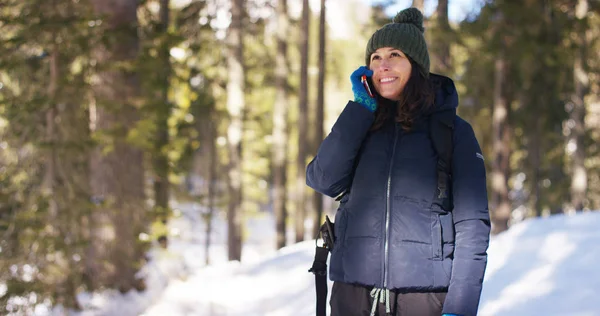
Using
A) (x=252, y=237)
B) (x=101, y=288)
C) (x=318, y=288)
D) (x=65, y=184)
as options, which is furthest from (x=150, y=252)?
(x=252, y=237)

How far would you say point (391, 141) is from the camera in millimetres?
2803

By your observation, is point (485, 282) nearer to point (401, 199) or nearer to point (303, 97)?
point (401, 199)

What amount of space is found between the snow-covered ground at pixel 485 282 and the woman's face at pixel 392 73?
12.5 feet

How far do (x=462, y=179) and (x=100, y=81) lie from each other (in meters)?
A: 8.99

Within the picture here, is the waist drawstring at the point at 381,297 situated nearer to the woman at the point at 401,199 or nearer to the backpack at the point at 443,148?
the woman at the point at 401,199

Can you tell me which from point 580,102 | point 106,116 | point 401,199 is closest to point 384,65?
point 401,199

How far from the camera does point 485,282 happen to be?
293 inches

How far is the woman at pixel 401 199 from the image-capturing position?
8.80ft

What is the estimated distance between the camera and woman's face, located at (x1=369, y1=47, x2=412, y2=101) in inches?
113

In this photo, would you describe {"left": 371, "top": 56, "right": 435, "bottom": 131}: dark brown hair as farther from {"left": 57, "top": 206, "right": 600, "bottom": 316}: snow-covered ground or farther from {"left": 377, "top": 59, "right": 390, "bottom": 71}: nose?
{"left": 57, "top": 206, "right": 600, "bottom": 316}: snow-covered ground

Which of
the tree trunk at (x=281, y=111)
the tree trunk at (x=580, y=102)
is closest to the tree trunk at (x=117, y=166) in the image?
the tree trunk at (x=281, y=111)

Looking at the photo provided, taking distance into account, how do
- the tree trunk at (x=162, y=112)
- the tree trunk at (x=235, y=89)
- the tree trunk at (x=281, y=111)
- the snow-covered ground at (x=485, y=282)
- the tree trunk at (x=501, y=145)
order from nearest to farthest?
the snow-covered ground at (x=485, y=282) → the tree trunk at (x=162, y=112) → the tree trunk at (x=235, y=89) → the tree trunk at (x=501, y=145) → the tree trunk at (x=281, y=111)

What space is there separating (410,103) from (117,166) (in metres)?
8.89

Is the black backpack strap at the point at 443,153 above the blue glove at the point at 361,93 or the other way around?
the other way around
